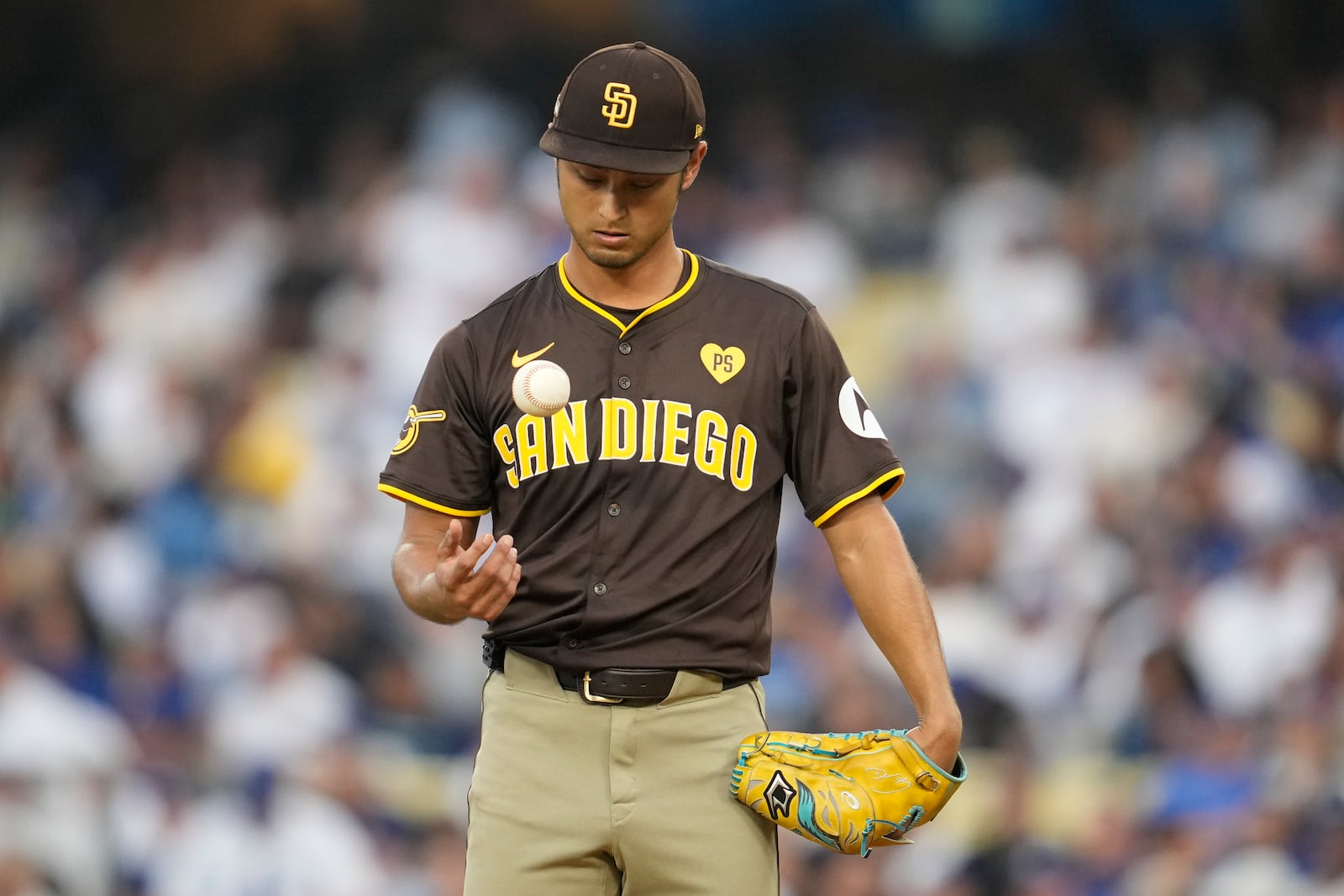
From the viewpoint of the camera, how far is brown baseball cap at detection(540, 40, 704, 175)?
2422 millimetres

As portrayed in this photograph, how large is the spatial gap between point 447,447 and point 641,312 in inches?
14.5

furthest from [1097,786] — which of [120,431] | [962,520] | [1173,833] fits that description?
[120,431]

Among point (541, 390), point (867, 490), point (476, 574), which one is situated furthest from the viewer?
point (867, 490)

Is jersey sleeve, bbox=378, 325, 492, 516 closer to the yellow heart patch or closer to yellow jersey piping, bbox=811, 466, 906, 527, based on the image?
the yellow heart patch

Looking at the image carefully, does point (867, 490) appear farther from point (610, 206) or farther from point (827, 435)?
point (610, 206)

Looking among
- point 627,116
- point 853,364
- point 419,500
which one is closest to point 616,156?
point 627,116

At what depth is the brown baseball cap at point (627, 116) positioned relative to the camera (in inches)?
95.3

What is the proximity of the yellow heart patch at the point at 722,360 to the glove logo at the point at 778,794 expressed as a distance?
60 cm

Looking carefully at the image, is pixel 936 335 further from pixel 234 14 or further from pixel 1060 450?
pixel 234 14

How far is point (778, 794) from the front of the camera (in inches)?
94.9

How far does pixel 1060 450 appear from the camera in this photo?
6.69 m

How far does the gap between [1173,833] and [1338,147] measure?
3.16 metres

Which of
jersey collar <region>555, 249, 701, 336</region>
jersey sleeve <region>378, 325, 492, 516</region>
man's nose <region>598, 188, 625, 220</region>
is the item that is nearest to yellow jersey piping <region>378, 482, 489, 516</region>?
jersey sleeve <region>378, 325, 492, 516</region>

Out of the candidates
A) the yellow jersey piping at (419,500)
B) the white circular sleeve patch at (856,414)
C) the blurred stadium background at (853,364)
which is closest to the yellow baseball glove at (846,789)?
the white circular sleeve patch at (856,414)
